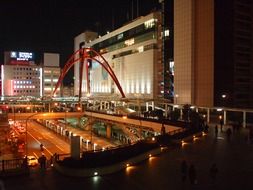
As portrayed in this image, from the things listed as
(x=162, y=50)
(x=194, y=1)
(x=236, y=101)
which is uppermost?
(x=194, y=1)

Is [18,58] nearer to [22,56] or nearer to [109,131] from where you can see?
[22,56]

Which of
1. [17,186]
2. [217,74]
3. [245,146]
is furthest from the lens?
[217,74]

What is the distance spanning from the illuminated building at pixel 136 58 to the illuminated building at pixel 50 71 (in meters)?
50.1

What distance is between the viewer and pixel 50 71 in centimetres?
17188

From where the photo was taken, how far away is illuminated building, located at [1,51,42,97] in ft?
530

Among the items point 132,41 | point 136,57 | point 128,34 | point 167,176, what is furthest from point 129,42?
point 167,176

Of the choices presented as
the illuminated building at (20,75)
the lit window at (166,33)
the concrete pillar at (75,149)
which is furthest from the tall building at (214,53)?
the illuminated building at (20,75)

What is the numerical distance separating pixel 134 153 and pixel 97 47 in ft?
355

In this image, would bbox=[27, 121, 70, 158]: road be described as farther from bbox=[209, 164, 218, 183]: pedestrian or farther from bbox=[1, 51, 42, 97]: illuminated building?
bbox=[1, 51, 42, 97]: illuminated building

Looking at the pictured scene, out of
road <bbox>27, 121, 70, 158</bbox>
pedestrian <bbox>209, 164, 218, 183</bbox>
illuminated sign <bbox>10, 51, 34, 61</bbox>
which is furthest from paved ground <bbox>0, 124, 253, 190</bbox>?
illuminated sign <bbox>10, 51, 34, 61</bbox>

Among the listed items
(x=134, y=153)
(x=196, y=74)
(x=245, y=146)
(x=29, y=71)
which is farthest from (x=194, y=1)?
(x=29, y=71)

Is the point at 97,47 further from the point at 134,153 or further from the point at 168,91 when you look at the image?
the point at 134,153

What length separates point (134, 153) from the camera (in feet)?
84.7

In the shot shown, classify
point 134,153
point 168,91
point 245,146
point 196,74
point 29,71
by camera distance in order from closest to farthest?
1. point 134,153
2. point 245,146
3. point 196,74
4. point 168,91
5. point 29,71
